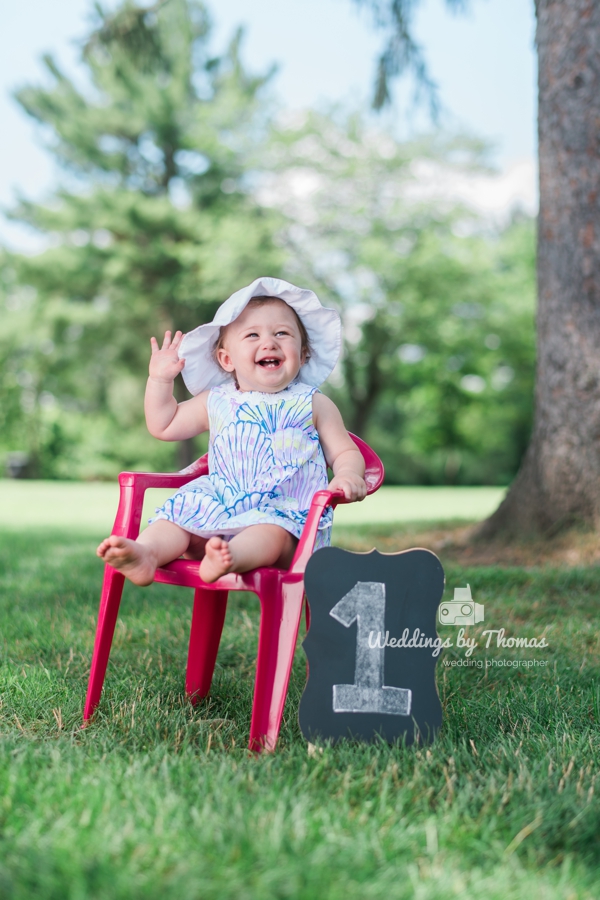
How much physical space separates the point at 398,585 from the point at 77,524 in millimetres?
6356

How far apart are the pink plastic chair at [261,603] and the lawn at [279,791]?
0.07 meters

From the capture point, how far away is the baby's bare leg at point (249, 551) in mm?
1733

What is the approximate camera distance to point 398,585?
181cm

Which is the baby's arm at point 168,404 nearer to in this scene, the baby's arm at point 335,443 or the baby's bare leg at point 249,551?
the baby's arm at point 335,443

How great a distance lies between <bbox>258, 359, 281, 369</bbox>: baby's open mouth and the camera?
2199 millimetres

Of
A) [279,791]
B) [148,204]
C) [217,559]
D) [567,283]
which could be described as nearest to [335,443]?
[217,559]

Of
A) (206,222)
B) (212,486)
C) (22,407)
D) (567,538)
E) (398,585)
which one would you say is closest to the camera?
(398,585)

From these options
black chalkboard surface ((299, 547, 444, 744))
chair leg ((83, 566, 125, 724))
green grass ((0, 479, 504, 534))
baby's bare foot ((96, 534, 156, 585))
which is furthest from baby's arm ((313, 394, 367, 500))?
green grass ((0, 479, 504, 534))

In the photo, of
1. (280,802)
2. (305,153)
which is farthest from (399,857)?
(305,153)

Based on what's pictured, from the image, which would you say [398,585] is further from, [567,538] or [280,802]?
[567,538]

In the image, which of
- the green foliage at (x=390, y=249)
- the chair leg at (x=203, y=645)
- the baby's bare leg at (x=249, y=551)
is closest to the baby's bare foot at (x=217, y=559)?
the baby's bare leg at (x=249, y=551)

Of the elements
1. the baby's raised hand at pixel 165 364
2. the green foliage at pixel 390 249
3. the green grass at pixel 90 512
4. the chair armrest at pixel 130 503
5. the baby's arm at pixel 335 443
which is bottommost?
the green grass at pixel 90 512

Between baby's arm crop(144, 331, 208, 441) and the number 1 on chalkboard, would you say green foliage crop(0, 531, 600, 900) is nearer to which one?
the number 1 on chalkboard
